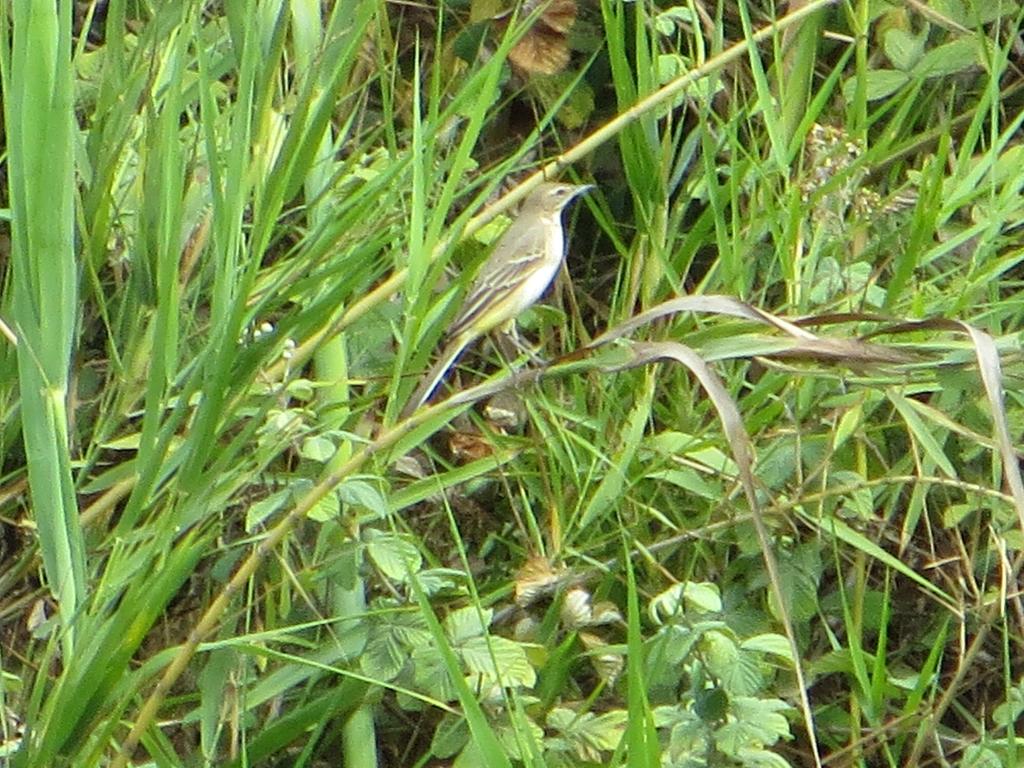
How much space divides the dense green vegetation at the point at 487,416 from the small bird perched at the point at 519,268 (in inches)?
4.1

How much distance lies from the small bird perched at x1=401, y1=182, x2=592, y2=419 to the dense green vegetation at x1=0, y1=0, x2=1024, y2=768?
10 centimetres

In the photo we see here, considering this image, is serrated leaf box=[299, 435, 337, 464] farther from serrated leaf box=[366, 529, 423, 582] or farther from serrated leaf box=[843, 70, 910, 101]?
serrated leaf box=[843, 70, 910, 101]

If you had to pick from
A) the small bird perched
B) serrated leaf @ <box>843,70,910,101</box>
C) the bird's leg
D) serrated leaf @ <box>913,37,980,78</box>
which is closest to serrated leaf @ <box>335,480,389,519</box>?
the small bird perched

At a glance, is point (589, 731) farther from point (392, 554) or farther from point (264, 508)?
point (264, 508)

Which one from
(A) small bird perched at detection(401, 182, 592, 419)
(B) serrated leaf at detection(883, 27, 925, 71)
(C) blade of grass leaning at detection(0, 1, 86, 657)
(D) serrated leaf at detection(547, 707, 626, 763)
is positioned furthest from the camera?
(B) serrated leaf at detection(883, 27, 925, 71)

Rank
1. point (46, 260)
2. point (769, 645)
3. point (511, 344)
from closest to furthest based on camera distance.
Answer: point (46, 260)
point (769, 645)
point (511, 344)

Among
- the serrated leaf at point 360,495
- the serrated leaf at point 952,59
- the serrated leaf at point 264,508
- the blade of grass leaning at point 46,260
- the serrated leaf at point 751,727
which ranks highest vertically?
the blade of grass leaning at point 46,260

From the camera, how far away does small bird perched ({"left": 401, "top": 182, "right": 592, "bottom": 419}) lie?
148 inches

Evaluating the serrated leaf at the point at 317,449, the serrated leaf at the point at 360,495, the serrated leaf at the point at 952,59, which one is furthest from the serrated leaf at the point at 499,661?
the serrated leaf at the point at 952,59

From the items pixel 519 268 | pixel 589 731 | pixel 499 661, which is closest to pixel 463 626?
pixel 499 661

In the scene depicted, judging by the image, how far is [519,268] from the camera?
3885 mm

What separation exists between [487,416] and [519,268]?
0.38 meters

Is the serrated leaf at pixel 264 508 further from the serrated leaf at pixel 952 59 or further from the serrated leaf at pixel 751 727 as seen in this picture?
the serrated leaf at pixel 952 59

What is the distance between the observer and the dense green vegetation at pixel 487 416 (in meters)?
2.50
